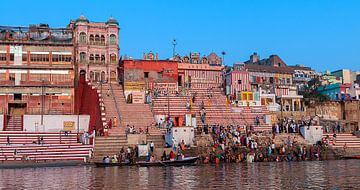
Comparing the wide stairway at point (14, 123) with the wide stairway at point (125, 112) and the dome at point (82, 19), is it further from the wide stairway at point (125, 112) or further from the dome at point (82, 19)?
the dome at point (82, 19)

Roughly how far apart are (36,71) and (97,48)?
7.06 metres

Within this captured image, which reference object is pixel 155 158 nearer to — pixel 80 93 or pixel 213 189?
pixel 213 189

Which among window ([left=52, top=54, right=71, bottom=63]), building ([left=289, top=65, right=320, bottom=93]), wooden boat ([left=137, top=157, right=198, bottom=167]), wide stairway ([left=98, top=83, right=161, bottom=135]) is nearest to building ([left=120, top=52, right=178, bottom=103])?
wide stairway ([left=98, top=83, right=161, bottom=135])

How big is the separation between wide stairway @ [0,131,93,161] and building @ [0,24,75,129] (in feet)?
37.3

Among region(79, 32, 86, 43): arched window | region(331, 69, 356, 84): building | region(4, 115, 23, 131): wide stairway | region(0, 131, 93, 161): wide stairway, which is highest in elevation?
region(79, 32, 86, 43): arched window

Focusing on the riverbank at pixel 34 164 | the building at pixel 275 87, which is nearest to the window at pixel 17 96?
the riverbank at pixel 34 164

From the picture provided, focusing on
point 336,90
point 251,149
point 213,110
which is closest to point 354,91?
point 336,90

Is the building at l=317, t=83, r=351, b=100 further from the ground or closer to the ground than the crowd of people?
further from the ground

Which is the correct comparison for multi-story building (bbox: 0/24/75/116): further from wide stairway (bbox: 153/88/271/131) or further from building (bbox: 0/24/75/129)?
wide stairway (bbox: 153/88/271/131)

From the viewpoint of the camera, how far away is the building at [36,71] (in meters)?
45.9

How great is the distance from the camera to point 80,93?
155ft

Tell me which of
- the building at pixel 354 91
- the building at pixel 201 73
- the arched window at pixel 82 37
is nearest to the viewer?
the arched window at pixel 82 37

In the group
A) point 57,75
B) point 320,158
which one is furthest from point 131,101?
point 320,158

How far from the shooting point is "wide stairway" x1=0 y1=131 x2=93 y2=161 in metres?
29.6
